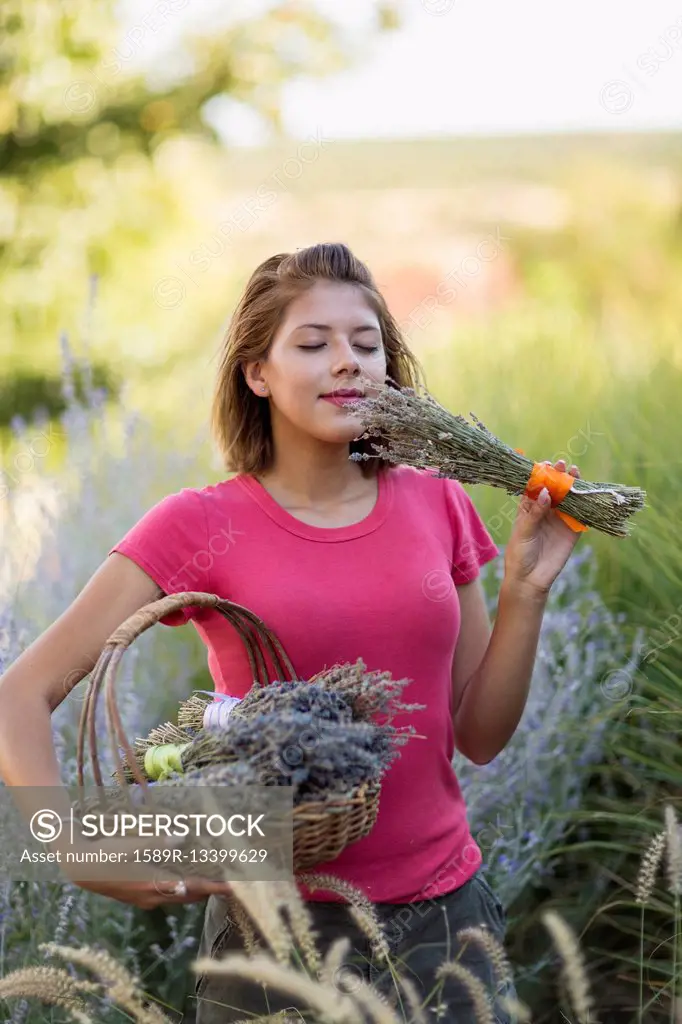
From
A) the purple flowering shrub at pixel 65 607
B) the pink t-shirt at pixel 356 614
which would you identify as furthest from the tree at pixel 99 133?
the pink t-shirt at pixel 356 614

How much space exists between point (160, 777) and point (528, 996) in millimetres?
1467

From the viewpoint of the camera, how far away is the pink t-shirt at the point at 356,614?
180 centimetres

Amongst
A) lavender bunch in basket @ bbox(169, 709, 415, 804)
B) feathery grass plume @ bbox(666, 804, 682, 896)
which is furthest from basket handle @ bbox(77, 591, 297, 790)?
Answer: feathery grass plume @ bbox(666, 804, 682, 896)

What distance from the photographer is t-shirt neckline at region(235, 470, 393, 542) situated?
1.89 m

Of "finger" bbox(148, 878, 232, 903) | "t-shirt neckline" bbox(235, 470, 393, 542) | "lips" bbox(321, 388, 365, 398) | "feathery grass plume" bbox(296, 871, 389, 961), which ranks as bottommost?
"feathery grass plume" bbox(296, 871, 389, 961)

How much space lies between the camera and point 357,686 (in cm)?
164

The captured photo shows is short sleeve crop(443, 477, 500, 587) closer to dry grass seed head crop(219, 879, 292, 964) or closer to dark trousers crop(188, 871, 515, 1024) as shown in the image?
dark trousers crop(188, 871, 515, 1024)

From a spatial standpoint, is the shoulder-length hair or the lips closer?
the lips

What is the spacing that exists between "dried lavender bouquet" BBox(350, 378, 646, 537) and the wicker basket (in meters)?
0.37

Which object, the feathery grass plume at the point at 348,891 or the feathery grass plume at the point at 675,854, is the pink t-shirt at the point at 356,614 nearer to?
the feathery grass plume at the point at 348,891

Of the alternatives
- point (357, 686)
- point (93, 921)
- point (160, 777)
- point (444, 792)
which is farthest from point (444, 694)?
point (93, 921)

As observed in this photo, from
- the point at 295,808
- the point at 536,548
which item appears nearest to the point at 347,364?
the point at 536,548

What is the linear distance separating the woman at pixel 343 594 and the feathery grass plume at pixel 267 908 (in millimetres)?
412

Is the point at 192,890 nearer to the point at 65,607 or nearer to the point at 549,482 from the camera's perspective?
the point at 549,482
